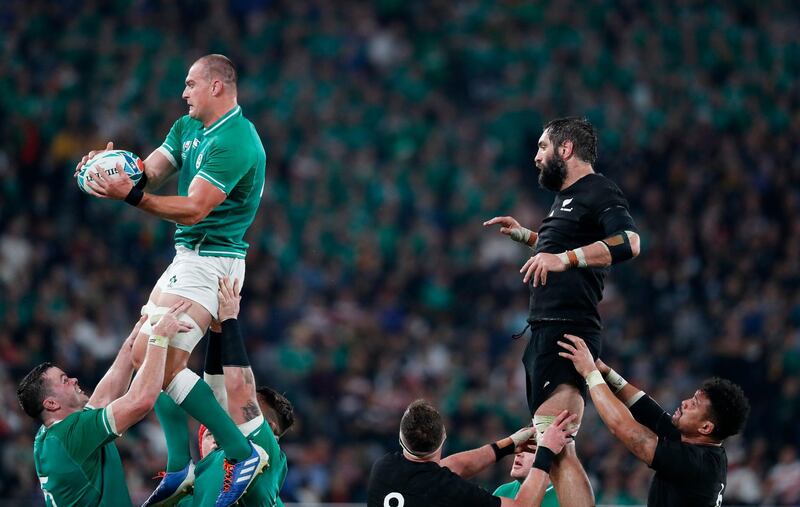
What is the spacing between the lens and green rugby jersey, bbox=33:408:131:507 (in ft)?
19.6

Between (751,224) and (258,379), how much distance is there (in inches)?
250

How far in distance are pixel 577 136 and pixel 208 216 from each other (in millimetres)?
2028

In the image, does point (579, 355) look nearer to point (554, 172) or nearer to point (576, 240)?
point (576, 240)

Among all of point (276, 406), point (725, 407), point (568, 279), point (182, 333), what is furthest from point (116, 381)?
point (725, 407)

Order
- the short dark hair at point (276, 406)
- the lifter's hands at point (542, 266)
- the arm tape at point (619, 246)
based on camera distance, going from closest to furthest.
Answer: the lifter's hands at point (542, 266) → the arm tape at point (619, 246) → the short dark hair at point (276, 406)

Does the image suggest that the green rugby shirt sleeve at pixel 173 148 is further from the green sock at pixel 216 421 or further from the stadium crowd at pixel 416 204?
the stadium crowd at pixel 416 204

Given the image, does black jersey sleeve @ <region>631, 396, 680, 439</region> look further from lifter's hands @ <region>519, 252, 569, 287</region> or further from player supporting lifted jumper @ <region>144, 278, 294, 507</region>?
player supporting lifted jumper @ <region>144, 278, 294, 507</region>

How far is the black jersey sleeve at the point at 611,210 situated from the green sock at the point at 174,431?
2695 millimetres

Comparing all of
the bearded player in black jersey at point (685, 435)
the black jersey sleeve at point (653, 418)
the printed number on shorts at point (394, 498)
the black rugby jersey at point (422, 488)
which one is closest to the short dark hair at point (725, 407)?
the bearded player in black jersey at point (685, 435)

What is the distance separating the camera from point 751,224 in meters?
13.9

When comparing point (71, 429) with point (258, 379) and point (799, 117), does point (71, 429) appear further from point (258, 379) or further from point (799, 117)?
point (799, 117)

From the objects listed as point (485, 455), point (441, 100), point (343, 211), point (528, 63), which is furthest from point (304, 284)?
point (485, 455)

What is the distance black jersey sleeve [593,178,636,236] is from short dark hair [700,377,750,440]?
99cm

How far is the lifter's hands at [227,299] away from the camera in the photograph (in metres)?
6.20
